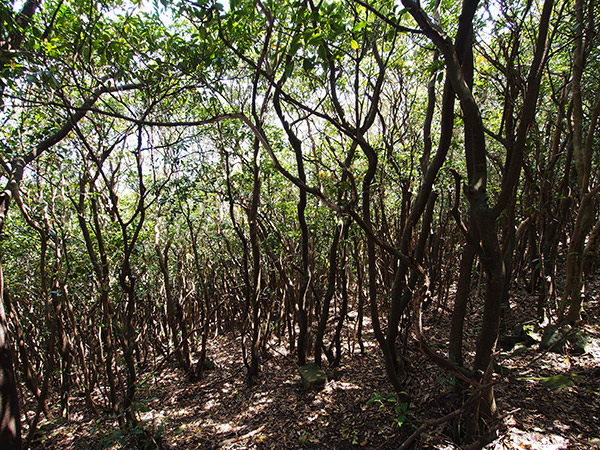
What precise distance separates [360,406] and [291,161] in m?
6.30

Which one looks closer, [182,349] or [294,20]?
[294,20]

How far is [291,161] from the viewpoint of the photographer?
364 inches

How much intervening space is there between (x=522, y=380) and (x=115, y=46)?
589 cm

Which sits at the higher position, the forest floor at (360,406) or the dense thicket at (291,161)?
the dense thicket at (291,161)

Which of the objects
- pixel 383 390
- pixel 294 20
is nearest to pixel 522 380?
pixel 383 390

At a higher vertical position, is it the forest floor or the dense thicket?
the dense thicket

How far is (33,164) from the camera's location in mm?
5383

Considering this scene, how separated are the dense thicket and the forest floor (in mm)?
387

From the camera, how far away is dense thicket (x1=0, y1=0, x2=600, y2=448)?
2.83m

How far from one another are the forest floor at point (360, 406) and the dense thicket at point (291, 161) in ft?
1.27

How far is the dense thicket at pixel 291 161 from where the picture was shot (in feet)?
9.29

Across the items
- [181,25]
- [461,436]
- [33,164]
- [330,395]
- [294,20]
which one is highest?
[181,25]

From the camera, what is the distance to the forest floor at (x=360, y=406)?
3193mm

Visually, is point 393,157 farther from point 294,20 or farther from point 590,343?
point 590,343
